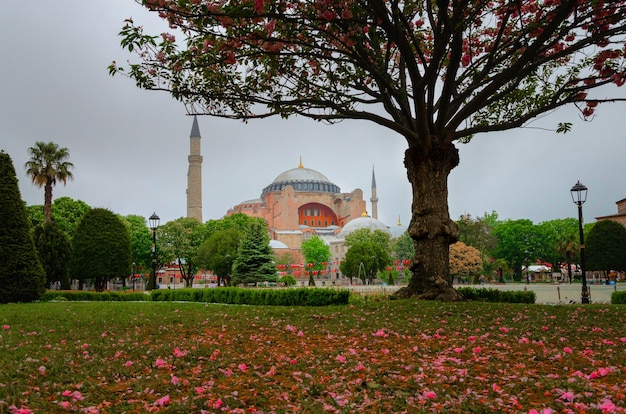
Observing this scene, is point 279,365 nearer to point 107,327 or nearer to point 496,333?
point 496,333

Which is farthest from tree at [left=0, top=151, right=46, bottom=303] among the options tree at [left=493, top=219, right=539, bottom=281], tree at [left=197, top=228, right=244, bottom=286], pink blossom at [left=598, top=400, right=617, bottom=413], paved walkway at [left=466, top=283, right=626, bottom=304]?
tree at [left=493, top=219, right=539, bottom=281]

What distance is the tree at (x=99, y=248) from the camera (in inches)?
1117

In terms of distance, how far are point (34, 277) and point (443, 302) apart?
13260 mm

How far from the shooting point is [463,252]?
47.1 meters

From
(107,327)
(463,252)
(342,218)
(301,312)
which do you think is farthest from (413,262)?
(342,218)

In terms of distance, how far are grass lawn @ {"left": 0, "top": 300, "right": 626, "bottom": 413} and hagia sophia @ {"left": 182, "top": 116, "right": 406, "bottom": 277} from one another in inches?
2860

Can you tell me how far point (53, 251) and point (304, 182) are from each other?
80.1 meters

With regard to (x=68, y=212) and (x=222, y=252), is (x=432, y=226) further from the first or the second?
(x=68, y=212)

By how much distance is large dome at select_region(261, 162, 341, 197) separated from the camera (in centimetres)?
10656

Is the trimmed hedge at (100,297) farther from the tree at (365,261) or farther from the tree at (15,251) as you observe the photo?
the tree at (365,261)

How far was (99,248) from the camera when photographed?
93.2 feet

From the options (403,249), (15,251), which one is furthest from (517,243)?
(15,251)

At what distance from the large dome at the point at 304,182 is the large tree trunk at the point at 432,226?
93.1 metres

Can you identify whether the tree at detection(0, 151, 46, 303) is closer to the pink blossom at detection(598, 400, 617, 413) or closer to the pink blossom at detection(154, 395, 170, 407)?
the pink blossom at detection(154, 395, 170, 407)
